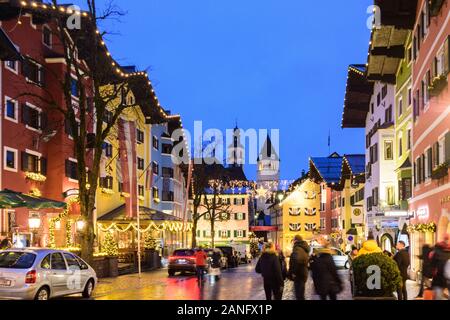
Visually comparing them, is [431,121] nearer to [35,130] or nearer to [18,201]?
[18,201]

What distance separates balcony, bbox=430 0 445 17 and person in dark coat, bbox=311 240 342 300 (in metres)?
16.7

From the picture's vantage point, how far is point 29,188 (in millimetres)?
39500

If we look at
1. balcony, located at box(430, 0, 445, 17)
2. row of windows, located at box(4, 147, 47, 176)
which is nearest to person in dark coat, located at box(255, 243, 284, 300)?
balcony, located at box(430, 0, 445, 17)

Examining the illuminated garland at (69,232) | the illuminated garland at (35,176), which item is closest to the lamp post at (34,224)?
the illuminated garland at (35,176)

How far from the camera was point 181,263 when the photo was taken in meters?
41.2

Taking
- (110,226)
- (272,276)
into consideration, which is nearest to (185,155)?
(110,226)

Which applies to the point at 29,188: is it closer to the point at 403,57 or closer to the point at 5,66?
the point at 5,66

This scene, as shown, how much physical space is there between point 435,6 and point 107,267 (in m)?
20.3

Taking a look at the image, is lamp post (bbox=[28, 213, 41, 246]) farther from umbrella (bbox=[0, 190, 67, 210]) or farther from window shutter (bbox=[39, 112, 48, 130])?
window shutter (bbox=[39, 112, 48, 130])

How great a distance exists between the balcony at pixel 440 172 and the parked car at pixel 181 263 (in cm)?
1640

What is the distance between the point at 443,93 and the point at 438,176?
127 inches

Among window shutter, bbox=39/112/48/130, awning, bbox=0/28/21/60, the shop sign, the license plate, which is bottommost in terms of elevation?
the license plate

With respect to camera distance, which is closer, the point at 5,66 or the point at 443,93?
the point at 443,93

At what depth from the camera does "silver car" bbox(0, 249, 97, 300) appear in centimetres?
1917
